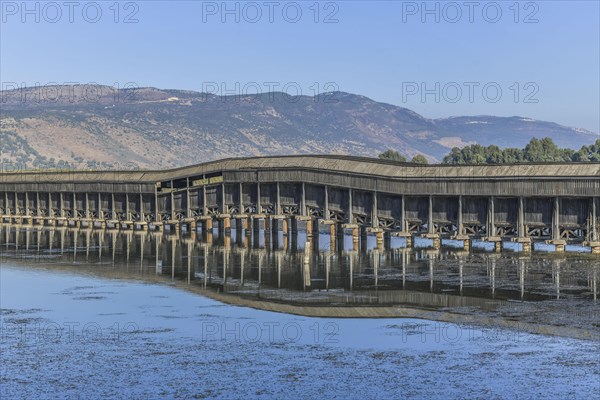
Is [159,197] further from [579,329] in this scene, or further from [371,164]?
[579,329]

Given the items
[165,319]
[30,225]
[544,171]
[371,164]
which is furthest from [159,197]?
[165,319]

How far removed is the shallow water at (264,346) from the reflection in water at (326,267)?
34 cm

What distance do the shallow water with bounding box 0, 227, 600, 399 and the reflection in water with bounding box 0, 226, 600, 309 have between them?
13.4 inches

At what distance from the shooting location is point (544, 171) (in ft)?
213

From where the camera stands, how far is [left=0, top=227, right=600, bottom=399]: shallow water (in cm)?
3262

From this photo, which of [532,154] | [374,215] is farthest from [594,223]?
[532,154]

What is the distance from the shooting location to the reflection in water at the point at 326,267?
166 ft

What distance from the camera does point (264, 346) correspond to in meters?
38.8

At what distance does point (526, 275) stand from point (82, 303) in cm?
2393

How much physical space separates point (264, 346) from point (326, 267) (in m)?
25.0

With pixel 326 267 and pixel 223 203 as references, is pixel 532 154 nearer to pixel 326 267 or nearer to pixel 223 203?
pixel 223 203

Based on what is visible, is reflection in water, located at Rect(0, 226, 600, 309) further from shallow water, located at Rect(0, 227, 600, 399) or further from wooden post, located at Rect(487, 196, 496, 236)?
wooden post, located at Rect(487, 196, 496, 236)

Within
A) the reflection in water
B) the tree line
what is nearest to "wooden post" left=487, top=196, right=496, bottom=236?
the reflection in water

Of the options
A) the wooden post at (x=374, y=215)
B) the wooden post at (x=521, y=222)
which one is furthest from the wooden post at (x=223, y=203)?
the wooden post at (x=521, y=222)
